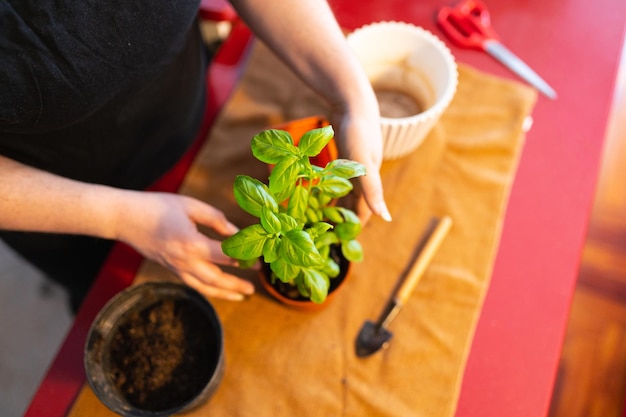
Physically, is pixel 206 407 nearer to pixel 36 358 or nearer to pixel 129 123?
pixel 129 123

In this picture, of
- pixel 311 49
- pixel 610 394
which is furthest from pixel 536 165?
pixel 610 394

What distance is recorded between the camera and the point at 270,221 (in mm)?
427

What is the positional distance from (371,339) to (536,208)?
35 centimetres

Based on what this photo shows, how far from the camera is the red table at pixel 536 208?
649 millimetres

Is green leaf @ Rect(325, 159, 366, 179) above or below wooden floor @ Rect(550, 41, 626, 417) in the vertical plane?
above

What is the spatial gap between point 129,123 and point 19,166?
155 mm

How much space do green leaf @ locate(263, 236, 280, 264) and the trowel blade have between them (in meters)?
0.28

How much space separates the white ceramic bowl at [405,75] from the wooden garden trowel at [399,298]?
5.9 inches

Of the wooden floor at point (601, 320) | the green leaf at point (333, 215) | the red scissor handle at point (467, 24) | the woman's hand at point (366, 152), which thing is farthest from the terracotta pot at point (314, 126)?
the wooden floor at point (601, 320)

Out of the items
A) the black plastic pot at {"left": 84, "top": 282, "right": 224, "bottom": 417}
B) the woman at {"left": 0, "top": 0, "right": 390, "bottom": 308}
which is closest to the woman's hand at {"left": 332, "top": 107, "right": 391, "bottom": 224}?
the woman at {"left": 0, "top": 0, "right": 390, "bottom": 308}

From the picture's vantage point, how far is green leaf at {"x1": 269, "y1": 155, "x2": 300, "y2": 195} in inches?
16.9

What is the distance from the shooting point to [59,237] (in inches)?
29.6

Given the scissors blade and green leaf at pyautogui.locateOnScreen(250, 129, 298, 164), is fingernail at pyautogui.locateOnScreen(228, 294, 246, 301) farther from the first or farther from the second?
the scissors blade

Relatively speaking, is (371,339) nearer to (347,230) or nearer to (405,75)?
(347,230)
